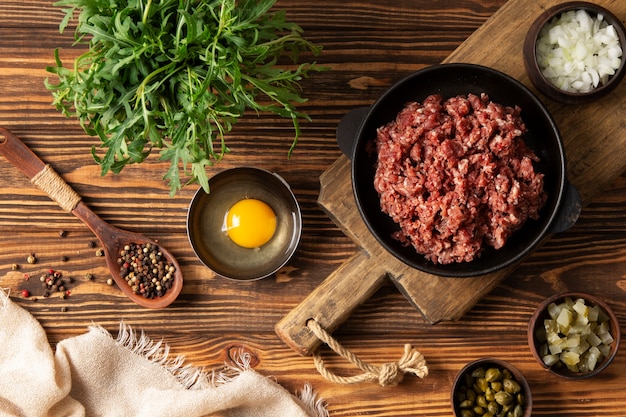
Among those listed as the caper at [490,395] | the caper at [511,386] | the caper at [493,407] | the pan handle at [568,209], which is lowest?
the caper at [493,407]

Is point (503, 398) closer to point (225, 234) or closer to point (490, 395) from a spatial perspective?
point (490, 395)

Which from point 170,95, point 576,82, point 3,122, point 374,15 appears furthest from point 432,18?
point 3,122

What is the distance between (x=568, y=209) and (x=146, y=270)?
1.80 m

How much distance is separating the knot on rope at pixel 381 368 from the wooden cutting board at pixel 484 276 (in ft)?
0.36

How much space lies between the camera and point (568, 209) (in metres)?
2.63

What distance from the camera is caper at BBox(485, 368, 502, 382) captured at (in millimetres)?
3027

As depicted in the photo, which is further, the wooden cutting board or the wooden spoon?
the wooden spoon

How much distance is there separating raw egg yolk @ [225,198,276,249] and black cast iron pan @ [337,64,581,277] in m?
0.54

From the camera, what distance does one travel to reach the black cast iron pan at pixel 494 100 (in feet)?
8.62

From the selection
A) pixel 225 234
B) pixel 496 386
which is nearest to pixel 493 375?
pixel 496 386

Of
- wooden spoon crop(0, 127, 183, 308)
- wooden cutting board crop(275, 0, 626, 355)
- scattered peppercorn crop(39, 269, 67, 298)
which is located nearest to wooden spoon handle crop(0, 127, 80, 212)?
wooden spoon crop(0, 127, 183, 308)

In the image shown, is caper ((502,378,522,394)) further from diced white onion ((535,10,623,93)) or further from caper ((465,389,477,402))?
diced white onion ((535,10,623,93))

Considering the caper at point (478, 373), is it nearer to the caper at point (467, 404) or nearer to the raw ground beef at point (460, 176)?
the caper at point (467, 404)

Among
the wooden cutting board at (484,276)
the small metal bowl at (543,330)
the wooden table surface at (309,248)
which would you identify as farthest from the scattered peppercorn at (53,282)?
the small metal bowl at (543,330)
